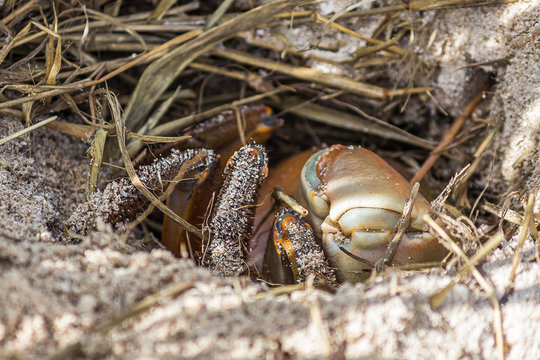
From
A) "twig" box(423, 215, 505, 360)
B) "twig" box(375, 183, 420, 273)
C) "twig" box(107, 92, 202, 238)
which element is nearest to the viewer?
"twig" box(423, 215, 505, 360)

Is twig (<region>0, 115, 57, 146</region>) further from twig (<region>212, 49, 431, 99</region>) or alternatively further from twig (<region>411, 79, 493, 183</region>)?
twig (<region>411, 79, 493, 183</region>)

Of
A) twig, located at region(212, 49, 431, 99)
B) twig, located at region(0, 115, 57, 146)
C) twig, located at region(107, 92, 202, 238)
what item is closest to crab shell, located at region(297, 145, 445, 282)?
twig, located at region(107, 92, 202, 238)

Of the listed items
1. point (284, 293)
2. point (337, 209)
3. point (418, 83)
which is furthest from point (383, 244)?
point (418, 83)

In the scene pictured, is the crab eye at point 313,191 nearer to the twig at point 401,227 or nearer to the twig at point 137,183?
the twig at point 401,227

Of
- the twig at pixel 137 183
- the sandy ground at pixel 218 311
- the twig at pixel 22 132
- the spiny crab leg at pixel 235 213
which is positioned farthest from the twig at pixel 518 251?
the twig at pixel 22 132

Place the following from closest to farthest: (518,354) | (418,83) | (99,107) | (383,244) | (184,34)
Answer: (518,354)
(383,244)
(99,107)
(184,34)
(418,83)

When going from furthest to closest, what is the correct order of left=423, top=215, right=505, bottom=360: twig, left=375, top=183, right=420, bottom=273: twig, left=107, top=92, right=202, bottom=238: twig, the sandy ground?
left=107, top=92, right=202, bottom=238: twig < left=375, top=183, right=420, bottom=273: twig < left=423, top=215, right=505, bottom=360: twig < the sandy ground

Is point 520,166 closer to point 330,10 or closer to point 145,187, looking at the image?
point 330,10
